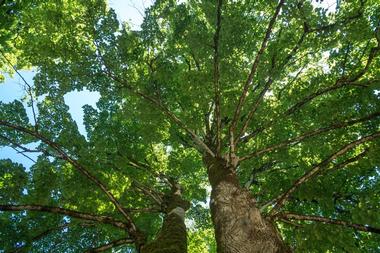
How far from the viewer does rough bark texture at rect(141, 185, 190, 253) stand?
405 cm

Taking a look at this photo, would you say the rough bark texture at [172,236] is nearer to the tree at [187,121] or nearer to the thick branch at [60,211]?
the tree at [187,121]

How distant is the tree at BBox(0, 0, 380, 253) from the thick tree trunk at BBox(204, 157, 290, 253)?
1.4 inches

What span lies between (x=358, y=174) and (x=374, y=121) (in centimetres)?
140

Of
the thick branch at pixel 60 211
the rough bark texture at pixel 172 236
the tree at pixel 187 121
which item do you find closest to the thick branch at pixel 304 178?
the tree at pixel 187 121

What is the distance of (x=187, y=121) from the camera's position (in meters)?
7.29

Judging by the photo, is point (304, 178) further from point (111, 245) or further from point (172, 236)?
point (111, 245)

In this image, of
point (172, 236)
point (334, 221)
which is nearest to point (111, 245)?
point (172, 236)

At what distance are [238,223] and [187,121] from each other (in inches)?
153

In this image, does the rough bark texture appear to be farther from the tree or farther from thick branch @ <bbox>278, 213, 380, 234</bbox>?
thick branch @ <bbox>278, 213, 380, 234</bbox>

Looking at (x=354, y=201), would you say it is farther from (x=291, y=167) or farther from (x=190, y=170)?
(x=190, y=170)

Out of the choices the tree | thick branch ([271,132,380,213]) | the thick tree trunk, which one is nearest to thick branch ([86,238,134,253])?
the tree

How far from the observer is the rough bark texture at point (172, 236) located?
13.3ft

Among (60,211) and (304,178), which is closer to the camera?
(60,211)

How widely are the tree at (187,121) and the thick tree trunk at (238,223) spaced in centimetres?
3
